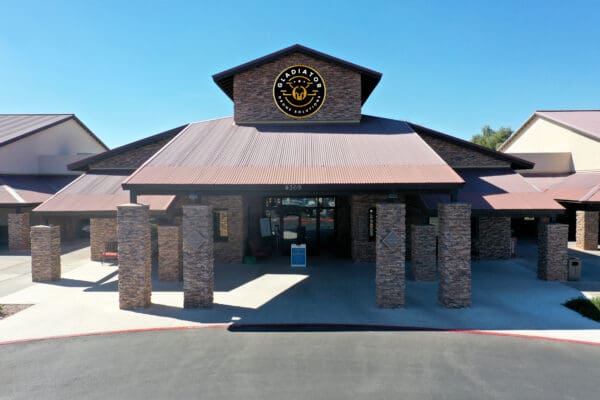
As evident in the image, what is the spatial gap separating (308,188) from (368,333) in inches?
212

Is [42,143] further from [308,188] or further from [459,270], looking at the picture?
[459,270]

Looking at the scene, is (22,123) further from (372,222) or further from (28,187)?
(372,222)

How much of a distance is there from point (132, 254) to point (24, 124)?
95.7ft

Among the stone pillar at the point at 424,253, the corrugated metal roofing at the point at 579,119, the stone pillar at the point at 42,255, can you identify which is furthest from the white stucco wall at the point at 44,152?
the corrugated metal roofing at the point at 579,119

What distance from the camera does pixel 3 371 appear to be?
873 centimetres

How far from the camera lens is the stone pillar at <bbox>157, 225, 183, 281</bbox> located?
639 inches

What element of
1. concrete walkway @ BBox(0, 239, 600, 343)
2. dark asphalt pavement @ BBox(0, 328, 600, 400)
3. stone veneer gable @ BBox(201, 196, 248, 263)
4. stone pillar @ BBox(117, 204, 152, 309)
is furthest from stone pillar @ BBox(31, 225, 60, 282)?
stone veneer gable @ BBox(201, 196, 248, 263)

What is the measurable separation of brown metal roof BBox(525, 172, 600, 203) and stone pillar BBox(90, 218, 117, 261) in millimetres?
29577

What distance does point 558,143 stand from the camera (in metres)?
29.3

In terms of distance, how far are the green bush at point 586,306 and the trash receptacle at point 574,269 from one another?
288 centimetres

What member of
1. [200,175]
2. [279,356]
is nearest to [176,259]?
[200,175]

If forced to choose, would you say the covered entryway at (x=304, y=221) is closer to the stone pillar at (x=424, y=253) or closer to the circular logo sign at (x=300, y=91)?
the circular logo sign at (x=300, y=91)

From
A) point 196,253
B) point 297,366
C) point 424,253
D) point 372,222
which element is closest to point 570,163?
point 372,222

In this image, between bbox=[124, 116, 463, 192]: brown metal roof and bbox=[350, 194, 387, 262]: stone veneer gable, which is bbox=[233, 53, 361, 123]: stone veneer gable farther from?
bbox=[350, 194, 387, 262]: stone veneer gable
